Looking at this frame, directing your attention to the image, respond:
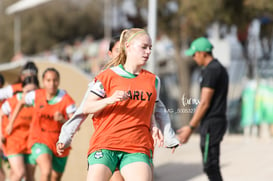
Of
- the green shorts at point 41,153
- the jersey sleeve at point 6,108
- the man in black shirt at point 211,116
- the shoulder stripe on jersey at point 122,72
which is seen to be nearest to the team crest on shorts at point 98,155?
the shoulder stripe on jersey at point 122,72

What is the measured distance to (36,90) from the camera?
8047mm

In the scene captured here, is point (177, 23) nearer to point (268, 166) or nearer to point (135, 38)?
point (268, 166)

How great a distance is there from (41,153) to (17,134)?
0.86m

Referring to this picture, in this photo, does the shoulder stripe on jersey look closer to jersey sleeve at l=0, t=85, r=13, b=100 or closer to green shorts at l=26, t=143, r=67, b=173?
green shorts at l=26, t=143, r=67, b=173

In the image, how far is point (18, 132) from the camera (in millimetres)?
8648

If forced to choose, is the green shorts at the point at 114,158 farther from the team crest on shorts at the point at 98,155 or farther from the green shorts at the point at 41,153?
the green shorts at the point at 41,153

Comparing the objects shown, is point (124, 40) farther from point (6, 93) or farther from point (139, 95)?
point (6, 93)

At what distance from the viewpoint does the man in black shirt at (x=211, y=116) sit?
7.01 meters

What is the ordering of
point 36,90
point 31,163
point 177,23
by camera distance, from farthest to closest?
point 177,23
point 31,163
point 36,90

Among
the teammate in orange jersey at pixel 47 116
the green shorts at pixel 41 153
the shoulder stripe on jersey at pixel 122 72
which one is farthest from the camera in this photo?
the green shorts at pixel 41 153

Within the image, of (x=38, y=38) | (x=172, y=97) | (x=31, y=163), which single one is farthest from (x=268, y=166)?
(x=38, y=38)

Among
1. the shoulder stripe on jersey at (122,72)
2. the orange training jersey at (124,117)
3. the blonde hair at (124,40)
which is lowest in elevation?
the orange training jersey at (124,117)

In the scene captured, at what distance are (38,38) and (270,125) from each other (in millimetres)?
35952

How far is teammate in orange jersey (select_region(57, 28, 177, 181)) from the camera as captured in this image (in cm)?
475
